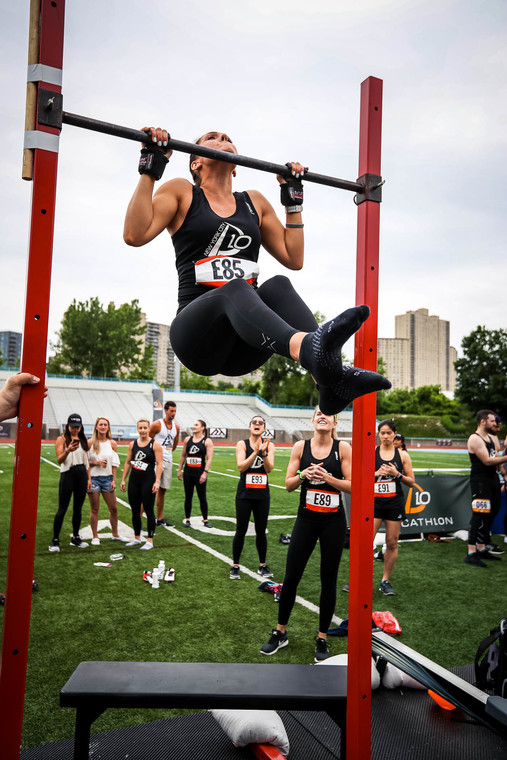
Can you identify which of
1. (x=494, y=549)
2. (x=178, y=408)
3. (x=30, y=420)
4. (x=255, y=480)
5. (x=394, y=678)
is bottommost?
(x=494, y=549)

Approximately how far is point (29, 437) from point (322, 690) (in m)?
1.90

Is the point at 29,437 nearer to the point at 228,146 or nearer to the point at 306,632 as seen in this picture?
the point at 228,146

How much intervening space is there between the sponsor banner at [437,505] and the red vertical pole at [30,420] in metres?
7.41

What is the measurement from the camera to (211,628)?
4.86 meters

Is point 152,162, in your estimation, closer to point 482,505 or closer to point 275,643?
point 275,643

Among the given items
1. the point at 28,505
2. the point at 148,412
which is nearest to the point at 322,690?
the point at 28,505

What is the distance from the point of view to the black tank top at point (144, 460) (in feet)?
23.6

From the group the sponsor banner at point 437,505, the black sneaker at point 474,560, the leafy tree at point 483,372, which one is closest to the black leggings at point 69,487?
the sponsor banner at point 437,505

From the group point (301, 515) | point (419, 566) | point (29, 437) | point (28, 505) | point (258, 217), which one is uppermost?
point (258, 217)

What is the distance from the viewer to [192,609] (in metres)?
5.33

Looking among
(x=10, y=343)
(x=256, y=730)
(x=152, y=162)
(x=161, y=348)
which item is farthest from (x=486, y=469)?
(x=10, y=343)

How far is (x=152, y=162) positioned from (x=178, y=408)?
37.8 meters

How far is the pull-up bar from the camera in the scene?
2.07 meters

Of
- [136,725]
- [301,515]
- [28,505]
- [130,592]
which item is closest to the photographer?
[28,505]
